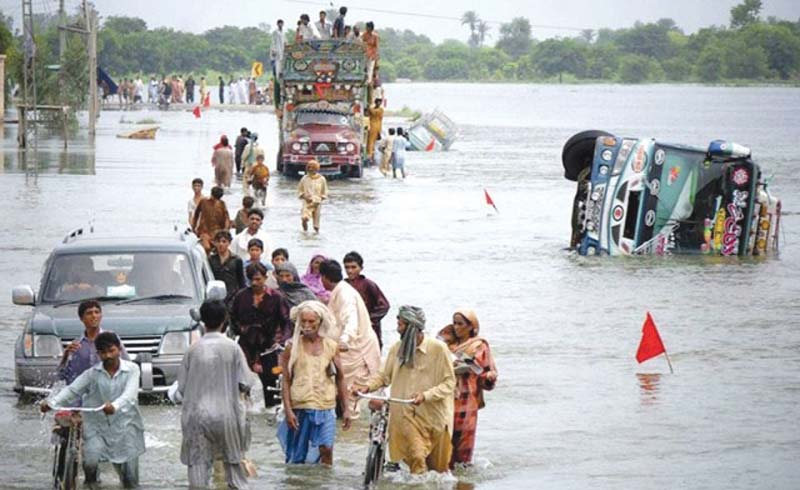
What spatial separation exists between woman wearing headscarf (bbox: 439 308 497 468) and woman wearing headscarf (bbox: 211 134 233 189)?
88.6ft

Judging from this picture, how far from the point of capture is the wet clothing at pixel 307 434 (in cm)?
1215

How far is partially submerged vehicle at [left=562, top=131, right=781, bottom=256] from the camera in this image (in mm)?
29547

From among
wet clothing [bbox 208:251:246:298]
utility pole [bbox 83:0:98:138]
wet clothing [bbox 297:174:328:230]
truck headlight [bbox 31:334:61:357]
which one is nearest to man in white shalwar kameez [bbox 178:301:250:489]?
truck headlight [bbox 31:334:61:357]

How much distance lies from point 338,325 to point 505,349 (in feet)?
21.9

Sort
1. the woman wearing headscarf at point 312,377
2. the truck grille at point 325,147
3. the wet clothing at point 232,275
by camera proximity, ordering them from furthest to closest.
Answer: the truck grille at point 325,147 < the wet clothing at point 232,275 < the woman wearing headscarf at point 312,377

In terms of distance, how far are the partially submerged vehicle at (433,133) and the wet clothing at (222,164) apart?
28.3 meters

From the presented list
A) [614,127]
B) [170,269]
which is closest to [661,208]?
[170,269]

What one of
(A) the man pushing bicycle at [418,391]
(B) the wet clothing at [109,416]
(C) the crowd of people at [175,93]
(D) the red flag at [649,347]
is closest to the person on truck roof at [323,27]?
(D) the red flag at [649,347]

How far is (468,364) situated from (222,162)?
90.3 ft

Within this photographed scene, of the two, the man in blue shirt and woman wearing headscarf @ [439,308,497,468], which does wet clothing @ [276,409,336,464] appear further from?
the man in blue shirt

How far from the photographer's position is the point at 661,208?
30109 millimetres

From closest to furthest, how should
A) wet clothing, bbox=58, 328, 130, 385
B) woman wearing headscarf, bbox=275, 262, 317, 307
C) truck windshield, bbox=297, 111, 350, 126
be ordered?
wet clothing, bbox=58, 328, 130, 385
woman wearing headscarf, bbox=275, 262, 317, 307
truck windshield, bbox=297, 111, 350, 126

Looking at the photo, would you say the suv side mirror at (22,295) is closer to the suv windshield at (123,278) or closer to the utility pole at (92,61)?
the suv windshield at (123,278)

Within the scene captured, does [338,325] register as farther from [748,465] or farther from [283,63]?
[283,63]
